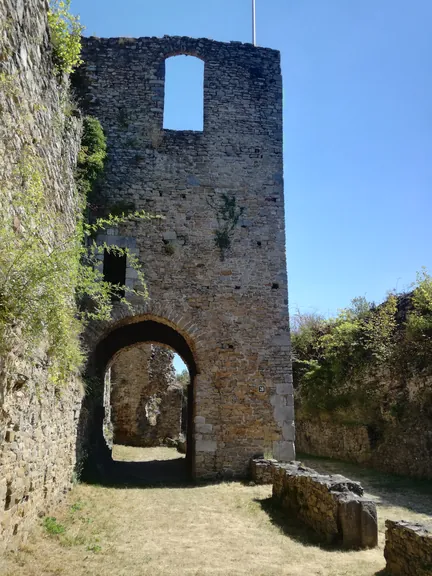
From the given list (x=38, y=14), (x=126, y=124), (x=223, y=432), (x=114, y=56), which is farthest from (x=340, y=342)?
(x=38, y=14)

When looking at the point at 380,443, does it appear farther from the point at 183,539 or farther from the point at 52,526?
the point at 52,526

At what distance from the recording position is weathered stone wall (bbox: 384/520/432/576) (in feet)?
13.5

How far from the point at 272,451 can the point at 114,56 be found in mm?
9639

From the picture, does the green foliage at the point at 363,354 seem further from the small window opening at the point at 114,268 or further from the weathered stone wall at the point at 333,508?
the small window opening at the point at 114,268

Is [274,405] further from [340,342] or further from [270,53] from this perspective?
[270,53]

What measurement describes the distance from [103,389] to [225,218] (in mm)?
5321

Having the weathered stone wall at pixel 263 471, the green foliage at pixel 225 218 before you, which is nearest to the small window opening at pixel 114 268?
the green foliage at pixel 225 218

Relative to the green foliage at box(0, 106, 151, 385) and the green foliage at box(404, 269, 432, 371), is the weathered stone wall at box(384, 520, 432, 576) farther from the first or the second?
the green foliage at box(404, 269, 432, 371)

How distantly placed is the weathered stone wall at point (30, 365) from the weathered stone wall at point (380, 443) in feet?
22.8

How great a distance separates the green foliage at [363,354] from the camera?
37.3ft

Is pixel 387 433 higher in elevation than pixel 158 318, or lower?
lower

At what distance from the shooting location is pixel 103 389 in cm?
1237

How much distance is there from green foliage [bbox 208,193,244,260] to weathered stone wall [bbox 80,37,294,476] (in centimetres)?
5

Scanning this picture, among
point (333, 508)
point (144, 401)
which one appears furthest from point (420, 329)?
point (144, 401)
